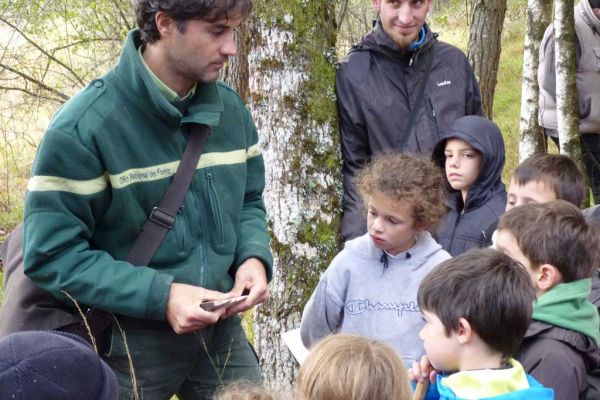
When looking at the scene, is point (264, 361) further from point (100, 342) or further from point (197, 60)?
point (197, 60)

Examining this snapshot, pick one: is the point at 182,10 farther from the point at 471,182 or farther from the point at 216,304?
the point at 471,182

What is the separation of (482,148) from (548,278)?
1116mm

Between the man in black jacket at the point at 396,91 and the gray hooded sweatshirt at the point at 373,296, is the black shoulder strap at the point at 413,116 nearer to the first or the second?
the man in black jacket at the point at 396,91

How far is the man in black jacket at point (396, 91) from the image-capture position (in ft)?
12.8

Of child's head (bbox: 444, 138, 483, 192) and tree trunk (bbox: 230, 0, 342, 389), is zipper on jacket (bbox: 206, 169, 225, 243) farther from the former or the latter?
child's head (bbox: 444, 138, 483, 192)

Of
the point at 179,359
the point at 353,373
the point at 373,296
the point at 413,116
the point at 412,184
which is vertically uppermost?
the point at 413,116

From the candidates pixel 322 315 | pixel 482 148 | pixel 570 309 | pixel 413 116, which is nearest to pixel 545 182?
pixel 482 148

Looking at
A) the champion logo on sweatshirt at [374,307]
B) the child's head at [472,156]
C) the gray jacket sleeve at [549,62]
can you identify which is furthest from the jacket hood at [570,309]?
the gray jacket sleeve at [549,62]

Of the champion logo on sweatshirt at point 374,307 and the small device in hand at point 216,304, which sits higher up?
the small device in hand at point 216,304

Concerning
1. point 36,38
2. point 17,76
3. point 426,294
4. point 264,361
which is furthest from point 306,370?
point 36,38

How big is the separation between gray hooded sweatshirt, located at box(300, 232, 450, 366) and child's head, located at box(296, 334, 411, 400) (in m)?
1.11

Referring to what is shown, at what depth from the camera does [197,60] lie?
9.06 feet

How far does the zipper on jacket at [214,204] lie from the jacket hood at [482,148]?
148cm

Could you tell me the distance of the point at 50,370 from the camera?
5.73ft
